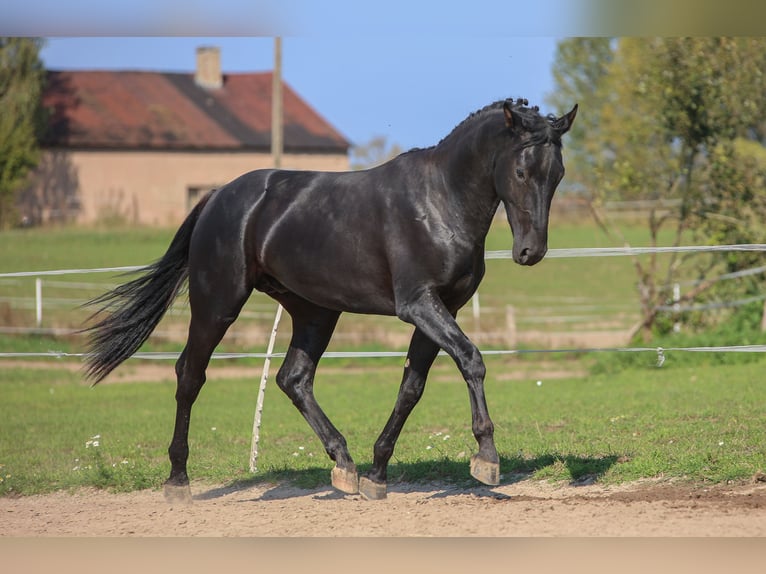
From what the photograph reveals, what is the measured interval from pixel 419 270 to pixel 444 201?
0.43 meters

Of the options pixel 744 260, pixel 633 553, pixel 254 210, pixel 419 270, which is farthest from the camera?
pixel 744 260


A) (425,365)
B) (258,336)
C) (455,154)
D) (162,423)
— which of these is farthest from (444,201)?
(258,336)

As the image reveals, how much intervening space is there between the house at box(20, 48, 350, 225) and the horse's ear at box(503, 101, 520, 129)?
33.3 meters

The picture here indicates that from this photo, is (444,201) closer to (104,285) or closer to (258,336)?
(258,336)

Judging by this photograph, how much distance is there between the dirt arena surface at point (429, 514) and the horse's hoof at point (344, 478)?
3.9 inches

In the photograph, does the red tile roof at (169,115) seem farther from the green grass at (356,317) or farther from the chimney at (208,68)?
the green grass at (356,317)

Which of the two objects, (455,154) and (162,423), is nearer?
(455,154)

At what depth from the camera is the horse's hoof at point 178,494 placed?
6.71 metres

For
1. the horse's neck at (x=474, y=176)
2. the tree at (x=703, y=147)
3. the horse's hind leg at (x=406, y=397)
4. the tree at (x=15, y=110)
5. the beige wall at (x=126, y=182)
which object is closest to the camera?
the horse's neck at (x=474, y=176)

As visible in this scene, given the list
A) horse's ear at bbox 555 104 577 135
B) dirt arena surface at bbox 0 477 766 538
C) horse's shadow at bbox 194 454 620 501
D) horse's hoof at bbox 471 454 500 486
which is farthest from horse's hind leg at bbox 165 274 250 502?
horse's ear at bbox 555 104 577 135

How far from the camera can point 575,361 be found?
16.7m

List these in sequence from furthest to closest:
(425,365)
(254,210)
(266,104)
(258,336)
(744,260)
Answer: (266,104) → (258,336) → (744,260) → (254,210) → (425,365)

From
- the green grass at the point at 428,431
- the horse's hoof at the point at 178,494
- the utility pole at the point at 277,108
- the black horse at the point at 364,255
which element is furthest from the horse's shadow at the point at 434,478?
the utility pole at the point at 277,108

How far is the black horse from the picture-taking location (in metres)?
5.47
